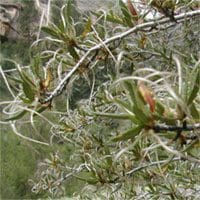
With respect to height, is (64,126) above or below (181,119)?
below

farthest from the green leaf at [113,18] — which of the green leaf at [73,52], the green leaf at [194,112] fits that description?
the green leaf at [194,112]

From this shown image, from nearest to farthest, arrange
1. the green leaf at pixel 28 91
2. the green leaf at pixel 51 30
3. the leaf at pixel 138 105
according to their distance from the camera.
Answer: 1. the leaf at pixel 138 105
2. the green leaf at pixel 28 91
3. the green leaf at pixel 51 30

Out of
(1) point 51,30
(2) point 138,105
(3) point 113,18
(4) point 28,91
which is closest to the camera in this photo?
(2) point 138,105

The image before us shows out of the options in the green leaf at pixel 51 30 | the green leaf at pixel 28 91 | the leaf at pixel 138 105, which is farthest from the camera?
the green leaf at pixel 51 30

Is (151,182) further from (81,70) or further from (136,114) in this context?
(136,114)

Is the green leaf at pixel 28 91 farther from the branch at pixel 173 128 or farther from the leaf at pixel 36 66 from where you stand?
the branch at pixel 173 128

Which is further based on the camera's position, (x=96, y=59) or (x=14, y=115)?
(x=96, y=59)

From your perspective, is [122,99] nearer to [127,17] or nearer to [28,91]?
[127,17]

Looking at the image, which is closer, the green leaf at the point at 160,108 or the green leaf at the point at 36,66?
the green leaf at the point at 160,108

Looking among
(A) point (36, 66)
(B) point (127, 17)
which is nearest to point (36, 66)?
(A) point (36, 66)

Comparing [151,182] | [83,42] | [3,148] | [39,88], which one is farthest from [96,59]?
[3,148]

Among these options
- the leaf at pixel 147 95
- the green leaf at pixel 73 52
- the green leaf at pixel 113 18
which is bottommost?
the leaf at pixel 147 95
